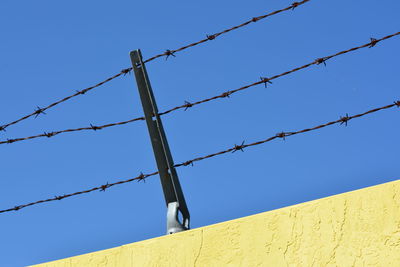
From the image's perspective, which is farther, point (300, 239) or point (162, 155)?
point (162, 155)

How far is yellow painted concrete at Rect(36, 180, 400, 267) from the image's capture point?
2.26 meters

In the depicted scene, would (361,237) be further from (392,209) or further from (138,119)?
(138,119)

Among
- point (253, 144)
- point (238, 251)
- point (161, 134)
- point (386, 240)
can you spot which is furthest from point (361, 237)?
point (161, 134)

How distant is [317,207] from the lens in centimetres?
239

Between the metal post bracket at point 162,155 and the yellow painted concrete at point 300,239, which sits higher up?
the metal post bracket at point 162,155

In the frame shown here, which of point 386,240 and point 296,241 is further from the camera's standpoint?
point 296,241

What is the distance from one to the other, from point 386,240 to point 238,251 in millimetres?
524

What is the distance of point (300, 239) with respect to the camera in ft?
7.79

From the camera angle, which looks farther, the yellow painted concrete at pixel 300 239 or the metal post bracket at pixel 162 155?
the metal post bracket at pixel 162 155

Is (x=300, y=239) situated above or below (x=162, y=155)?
below

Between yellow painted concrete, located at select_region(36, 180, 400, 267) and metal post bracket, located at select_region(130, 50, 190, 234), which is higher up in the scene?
metal post bracket, located at select_region(130, 50, 190, 234)

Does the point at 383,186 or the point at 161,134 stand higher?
the point at 161,134

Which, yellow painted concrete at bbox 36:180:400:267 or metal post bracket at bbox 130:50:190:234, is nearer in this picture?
yellow painted concrete at bbox 36:180:400:267

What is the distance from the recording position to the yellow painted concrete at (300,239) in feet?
7.40
